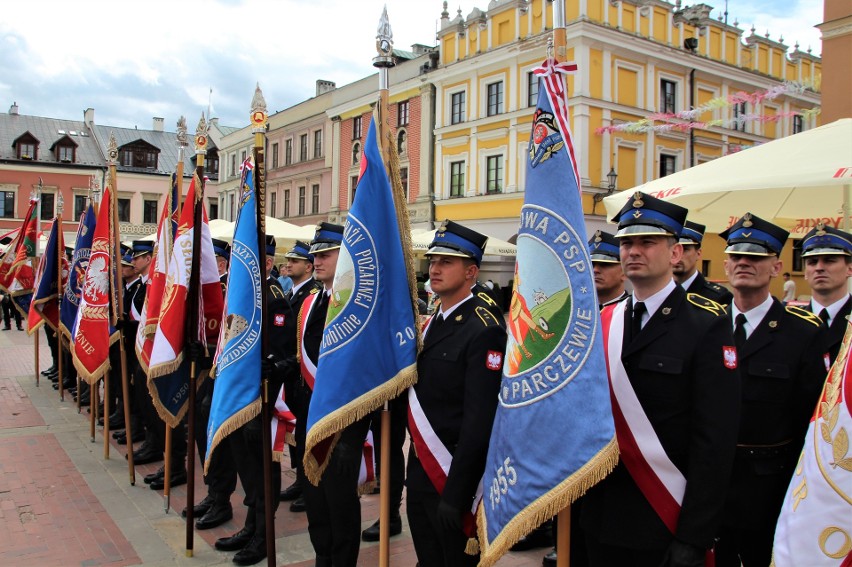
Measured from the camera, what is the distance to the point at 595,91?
24.7m

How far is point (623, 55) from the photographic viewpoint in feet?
83.9

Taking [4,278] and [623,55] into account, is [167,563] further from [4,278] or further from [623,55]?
[623,55]

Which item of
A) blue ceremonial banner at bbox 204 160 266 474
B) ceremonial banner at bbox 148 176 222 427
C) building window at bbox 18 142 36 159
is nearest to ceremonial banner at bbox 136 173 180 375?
ceremonial banner at bbox 148 176 222 427

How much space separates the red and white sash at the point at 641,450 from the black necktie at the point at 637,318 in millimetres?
48

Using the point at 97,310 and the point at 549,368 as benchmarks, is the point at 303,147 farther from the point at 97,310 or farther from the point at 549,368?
the point at 549,368

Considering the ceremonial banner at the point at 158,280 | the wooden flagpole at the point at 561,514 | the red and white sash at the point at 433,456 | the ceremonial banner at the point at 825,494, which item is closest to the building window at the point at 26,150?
the ceremonial banner at the point at 158,280

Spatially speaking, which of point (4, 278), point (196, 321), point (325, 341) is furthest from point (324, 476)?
point (4, 278)

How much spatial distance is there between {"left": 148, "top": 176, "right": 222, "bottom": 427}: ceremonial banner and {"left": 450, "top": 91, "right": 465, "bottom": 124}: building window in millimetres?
24159

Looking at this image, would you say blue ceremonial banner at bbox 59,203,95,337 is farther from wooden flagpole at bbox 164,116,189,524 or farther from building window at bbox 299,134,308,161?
building window at bbox 299,134,308,161

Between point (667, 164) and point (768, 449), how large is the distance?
26216mm

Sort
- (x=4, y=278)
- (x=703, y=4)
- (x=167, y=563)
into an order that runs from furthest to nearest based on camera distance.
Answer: (x=703, y=4) < (x=4, y=278) < (x=167, y=563)

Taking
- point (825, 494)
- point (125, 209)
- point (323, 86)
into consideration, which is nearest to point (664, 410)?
point (825, 494)

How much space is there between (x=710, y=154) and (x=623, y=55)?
6.31m

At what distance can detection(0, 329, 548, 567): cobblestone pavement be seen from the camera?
4883mm
